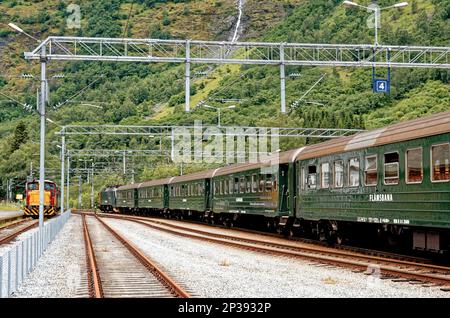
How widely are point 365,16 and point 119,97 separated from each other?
58.9 metres

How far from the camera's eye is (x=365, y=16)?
123562 millimetres

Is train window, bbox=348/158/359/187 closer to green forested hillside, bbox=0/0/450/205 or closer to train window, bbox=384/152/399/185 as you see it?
train window, bbox=384/152/399/185

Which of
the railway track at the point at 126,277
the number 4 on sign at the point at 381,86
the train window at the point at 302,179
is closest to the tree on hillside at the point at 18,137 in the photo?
the number 4 on sign at the point at 381,86

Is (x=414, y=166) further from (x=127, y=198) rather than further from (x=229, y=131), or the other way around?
(x=127, y=198)

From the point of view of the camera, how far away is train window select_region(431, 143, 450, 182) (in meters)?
16.6

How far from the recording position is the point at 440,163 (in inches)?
668

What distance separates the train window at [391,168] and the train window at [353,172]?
80.0 inches

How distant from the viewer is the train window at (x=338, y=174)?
76.5ft

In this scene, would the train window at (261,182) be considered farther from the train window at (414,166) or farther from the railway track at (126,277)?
the train window at (414,166)

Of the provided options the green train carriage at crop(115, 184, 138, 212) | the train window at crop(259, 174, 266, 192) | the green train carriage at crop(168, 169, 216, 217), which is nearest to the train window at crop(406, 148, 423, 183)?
the train window at crop(259, 174, 266, 192)
